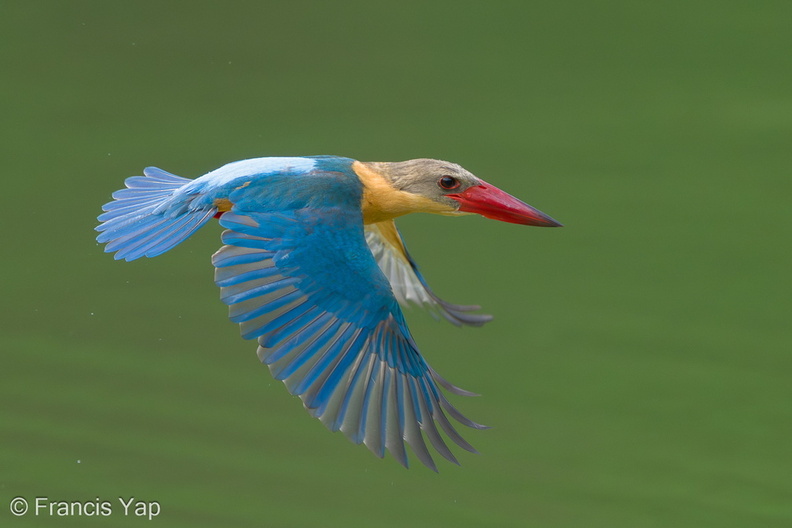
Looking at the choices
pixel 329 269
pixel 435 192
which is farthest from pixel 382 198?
pixel 329 269

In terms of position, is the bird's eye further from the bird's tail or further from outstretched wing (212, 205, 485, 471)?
the bird's tail

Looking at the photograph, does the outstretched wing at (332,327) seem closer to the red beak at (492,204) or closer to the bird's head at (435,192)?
the bird's head at (435,192)

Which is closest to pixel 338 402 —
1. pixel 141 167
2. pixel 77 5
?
pixel 141 167

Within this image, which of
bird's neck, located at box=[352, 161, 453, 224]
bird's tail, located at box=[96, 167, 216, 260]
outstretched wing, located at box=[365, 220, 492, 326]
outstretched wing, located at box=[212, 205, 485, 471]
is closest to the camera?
outstretched wing, located at box=[212, 205, 485, 471]

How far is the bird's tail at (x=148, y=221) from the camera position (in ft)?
15.1

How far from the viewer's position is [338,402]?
4.25 metres

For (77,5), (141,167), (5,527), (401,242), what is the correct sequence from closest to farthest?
(5,527) < (401,242) < (141,167) < (77,5)

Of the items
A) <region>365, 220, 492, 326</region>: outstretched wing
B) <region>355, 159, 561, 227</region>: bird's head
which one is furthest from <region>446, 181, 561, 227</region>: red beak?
<region>365, 220, 492, 326</region>: outstretched wing

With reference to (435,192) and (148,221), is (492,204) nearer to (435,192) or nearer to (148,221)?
(435,192)

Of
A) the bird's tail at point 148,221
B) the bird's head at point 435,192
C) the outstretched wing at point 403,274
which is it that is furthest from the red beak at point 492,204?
the bird's tail at point 148,221

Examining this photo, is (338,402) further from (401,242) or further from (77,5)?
(77,5)

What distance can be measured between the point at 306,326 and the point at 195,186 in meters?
0.84

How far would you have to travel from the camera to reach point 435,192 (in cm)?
493

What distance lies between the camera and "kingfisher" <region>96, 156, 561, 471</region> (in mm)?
4254
